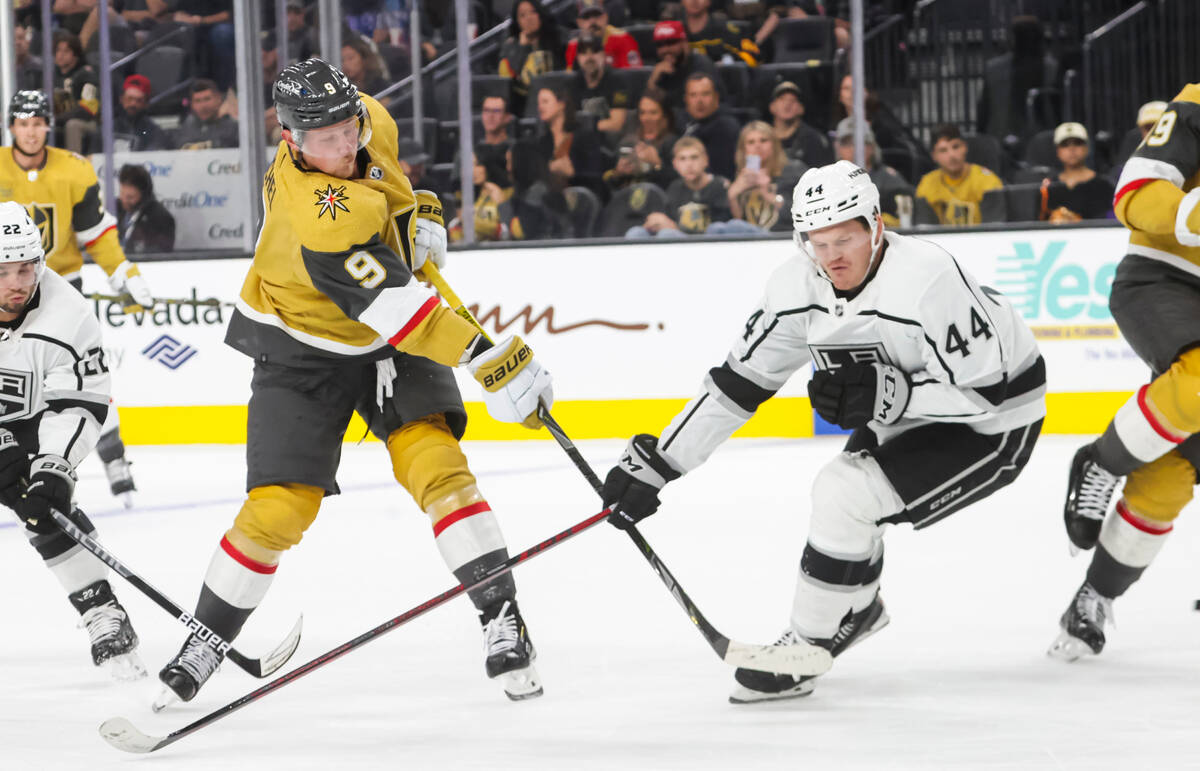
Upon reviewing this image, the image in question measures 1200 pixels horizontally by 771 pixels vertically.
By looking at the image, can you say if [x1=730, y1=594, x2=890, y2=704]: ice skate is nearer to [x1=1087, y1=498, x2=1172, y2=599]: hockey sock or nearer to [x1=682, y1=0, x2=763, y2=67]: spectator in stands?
[x1=1087, y1=498, x2=1172, y2=599]: hockey sock

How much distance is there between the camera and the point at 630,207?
6.41 m

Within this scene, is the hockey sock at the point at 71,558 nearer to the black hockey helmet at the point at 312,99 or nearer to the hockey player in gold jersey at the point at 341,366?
the hockey player in gold jersey at the point at 341,366

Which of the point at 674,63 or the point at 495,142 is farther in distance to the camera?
the point at 674,63

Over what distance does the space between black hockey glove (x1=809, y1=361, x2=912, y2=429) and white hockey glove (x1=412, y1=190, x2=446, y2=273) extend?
2.42 ft

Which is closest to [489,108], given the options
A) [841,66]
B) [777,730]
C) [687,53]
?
[687,53]

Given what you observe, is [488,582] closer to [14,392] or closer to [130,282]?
[14,392]

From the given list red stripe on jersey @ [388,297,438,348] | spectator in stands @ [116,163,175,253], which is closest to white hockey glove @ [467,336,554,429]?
red stripe on jersey @ [388,297,438,348]

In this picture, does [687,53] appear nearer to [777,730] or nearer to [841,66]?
[841,66]

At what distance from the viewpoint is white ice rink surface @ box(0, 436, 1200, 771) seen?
2293 millimetres

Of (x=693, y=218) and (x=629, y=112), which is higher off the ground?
(x=629, y=112)

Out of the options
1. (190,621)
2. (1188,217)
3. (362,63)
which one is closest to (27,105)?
(362,63)

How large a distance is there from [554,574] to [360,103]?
1409mm

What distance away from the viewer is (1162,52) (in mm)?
6887

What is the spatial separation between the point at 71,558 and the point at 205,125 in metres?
4.30
